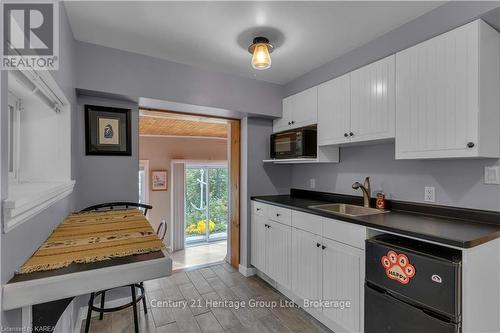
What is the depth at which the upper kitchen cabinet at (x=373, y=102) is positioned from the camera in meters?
1.93

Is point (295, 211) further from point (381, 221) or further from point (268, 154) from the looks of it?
point (268, 154)

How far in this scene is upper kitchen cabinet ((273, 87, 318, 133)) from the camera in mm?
2639

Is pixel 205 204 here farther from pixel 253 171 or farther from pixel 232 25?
pixel 232 25

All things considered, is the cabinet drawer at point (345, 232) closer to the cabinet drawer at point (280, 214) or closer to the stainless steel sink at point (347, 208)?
the stainless steel sink at point (347, 208)

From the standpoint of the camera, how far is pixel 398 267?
1.44 metres

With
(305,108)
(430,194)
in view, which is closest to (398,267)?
(430,194)

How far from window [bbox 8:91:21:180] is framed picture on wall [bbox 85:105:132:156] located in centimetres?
77

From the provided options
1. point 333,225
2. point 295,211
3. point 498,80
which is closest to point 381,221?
point 333,225

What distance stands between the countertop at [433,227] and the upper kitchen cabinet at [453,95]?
439 millimetres

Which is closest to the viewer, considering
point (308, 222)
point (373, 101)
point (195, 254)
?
point (373, 101)

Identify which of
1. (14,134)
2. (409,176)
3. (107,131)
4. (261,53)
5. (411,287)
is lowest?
(411,287)

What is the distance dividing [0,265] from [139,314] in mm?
1832

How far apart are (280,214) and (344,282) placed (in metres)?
0.88

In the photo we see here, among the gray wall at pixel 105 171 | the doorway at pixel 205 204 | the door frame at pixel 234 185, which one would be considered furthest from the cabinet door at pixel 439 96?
the doorway at pixel 205 204
